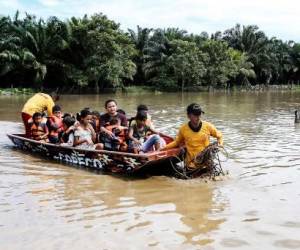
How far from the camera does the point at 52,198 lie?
7.29m

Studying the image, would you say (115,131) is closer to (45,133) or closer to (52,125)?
(52,125)

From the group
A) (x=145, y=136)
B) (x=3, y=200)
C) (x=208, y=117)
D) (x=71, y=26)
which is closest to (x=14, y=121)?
(x=208, y=117)

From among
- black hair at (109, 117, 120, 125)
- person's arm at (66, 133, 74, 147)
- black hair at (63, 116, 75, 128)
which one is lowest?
person's arm at (66, 133, 74, 147)

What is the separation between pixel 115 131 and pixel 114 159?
34.5 inches

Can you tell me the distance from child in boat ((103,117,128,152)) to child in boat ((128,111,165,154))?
37 cm

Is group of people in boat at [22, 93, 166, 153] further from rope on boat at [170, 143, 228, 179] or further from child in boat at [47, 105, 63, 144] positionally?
rope on boat at [170, 143, 228, 179]

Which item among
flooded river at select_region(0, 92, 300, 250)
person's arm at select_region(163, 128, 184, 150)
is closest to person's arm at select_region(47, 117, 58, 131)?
flooded river at select_region(0, 92, 300, 250)

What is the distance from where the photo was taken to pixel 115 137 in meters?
9.54

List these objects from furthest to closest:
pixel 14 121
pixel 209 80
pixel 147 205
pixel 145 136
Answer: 1. pixel 209 80
2. pixel 14 121
3. pixel 145 136
4. pixel 147 205

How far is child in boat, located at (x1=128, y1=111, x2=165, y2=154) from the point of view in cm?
887

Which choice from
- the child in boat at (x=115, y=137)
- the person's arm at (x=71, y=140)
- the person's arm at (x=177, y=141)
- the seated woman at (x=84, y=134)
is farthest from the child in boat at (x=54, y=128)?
the person's arm at (x=177, y=141)

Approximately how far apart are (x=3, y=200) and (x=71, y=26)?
37.4 meters

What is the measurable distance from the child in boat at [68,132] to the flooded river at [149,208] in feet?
1.95

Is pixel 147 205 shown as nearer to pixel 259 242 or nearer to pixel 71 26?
pixel 259 242
